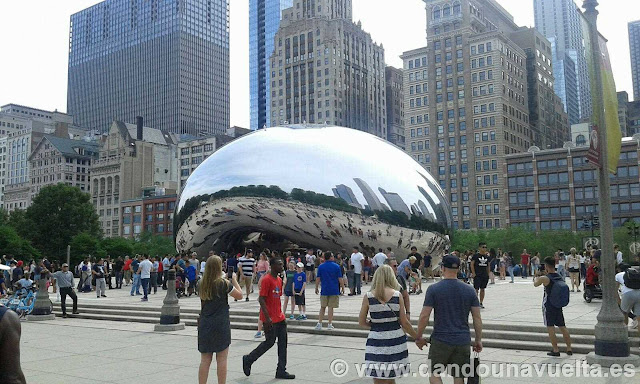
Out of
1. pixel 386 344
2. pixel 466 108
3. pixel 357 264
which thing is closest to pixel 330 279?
pixel 386 344

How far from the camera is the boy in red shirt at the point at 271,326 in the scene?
818 cm

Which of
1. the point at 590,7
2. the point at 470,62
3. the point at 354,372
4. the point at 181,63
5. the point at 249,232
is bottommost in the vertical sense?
the point at 354,372

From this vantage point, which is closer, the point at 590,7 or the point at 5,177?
the point at 590,7

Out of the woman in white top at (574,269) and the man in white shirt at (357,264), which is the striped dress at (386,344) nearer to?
the man in white shirt at (357,264)

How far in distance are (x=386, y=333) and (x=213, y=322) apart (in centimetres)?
223


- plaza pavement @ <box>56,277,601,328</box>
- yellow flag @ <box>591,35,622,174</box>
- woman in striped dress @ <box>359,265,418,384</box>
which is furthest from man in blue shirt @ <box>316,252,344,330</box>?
woman in striped dress @ <box>359,265,418,384</box>

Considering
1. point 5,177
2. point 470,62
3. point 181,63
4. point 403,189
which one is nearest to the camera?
point 403,189

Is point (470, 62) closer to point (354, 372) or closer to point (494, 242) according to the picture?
point (494, 242)

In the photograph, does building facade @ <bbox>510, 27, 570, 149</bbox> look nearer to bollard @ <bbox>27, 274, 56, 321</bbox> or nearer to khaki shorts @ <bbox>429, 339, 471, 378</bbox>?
bollard @ <bbox>27, 274, 56, 321</bbox>

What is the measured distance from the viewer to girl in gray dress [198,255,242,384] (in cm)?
687

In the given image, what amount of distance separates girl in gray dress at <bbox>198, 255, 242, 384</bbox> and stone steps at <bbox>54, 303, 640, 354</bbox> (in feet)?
18.6

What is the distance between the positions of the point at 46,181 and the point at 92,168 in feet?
48.1

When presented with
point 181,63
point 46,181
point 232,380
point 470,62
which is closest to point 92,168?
point 46,181

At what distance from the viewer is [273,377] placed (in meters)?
8.34
